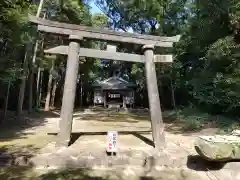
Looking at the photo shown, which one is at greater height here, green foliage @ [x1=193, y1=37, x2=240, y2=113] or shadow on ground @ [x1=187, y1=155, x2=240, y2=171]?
green foliage @ [x1=193, y1=37, x2=240, y2=113]

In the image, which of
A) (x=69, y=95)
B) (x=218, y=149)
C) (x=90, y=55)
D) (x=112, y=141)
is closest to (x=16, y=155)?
(x=69, y=95)

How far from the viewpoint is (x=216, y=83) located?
10.5 m

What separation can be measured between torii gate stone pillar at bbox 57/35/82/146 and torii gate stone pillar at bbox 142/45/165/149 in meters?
2.03

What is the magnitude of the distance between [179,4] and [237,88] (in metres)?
12.2

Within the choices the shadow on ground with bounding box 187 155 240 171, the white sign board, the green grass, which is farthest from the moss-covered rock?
the green grass

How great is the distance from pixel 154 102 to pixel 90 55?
2231 millimetres

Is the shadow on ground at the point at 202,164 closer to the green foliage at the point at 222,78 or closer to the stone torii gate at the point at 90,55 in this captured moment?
the stone torii gate at the point at 90,55

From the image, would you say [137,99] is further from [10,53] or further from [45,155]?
[45,155]

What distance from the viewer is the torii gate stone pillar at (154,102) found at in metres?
7.00

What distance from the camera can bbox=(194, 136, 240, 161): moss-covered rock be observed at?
213 inches

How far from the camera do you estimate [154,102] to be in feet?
23.6

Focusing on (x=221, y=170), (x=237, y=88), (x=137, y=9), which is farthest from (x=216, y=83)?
(x=137, y=9)

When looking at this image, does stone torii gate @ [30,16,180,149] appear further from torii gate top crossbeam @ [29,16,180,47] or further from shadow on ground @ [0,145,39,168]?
shadow on ground @ [0,145,39,168]

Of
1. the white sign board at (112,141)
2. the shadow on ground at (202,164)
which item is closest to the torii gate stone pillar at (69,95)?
the white sign board at (112,141)
